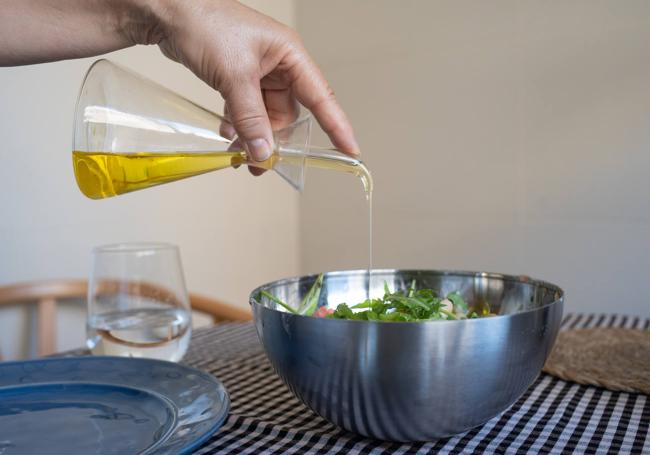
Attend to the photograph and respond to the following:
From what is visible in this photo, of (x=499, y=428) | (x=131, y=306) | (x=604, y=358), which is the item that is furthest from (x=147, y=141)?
(x=604, y=358)

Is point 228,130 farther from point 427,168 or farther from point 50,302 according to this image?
point 427,168

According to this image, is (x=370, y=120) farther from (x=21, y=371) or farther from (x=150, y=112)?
(x=21, y=371)

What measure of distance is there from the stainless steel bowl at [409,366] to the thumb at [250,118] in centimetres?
24

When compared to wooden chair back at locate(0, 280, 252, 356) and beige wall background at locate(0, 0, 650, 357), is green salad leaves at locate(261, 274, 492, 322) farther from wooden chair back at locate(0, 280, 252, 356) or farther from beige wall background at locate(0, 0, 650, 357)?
beige wall background at locate(0, 0, 650, 357)

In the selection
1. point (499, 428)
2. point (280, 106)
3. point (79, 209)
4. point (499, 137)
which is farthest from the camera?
point (499, 137)

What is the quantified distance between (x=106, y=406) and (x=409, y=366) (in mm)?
340

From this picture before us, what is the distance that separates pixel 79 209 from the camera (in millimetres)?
1667

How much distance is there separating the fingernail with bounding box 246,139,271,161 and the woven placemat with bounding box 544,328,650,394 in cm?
47

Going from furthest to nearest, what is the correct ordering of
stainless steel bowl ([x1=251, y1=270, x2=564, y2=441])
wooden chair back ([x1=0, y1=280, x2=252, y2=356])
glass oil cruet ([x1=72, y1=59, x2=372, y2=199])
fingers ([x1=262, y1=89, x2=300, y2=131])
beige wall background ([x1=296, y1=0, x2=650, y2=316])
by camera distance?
beige wall background ([x1=296, y1=0, x2=650, y2=316]) < wooden chair back ([x1=0, y1=280, x2=252, y2=356]) < fingers ([x1=262, y1=89, x2=300, y2=131]) < glass oil cruet ([x1=72, y1=59, x2=372, y2=199]) < stainless steel bowl ([x1=251, y1=270, x2=564, y2=441])

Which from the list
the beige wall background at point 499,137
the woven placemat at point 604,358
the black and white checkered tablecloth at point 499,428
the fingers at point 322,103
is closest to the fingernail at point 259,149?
the fingers at point 322,103

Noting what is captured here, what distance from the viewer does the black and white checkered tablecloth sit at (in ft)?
2.03

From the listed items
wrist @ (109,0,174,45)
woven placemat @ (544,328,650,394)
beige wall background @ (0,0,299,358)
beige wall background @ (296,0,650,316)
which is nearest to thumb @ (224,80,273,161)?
wrist @ (109,0,174,45)

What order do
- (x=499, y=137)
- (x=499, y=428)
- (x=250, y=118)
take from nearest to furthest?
1. (x=499, y=428)
2. (x=250, y=118)
3. (x=499, y=137)

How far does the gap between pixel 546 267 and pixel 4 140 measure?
→ 1521 mm
